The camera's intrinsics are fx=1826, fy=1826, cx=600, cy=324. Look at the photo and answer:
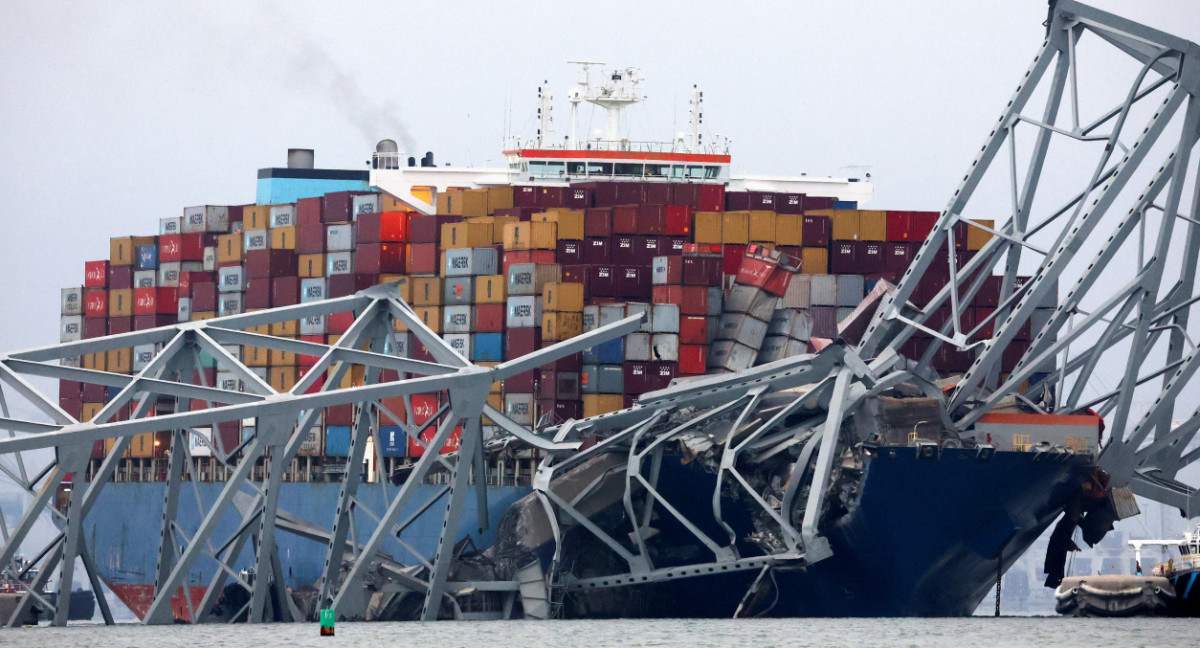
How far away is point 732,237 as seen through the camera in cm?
5800

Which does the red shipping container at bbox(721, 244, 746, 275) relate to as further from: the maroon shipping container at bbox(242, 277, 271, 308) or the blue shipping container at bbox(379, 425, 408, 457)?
the maroon shipping container at bbox(242, 277, 271, 308)

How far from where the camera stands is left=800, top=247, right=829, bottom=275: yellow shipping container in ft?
187

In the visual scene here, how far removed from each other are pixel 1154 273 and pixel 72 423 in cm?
2397

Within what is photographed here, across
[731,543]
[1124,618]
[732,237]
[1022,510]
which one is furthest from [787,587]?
[732,237]

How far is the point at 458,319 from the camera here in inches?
2303

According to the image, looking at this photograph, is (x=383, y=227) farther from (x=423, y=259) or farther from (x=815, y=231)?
(x=815, y=231)

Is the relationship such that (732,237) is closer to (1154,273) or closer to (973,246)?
(973,246)

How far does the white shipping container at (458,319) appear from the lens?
191 feet

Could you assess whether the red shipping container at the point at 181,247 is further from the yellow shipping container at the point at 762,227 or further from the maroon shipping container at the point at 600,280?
the yellow shipping container at the point at 762,227

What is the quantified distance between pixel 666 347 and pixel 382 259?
1232 cm

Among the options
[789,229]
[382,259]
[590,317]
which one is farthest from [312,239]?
[789,229]

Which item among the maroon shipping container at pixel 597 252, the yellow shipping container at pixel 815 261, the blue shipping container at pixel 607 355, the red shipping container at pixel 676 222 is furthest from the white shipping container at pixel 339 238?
the yellow shipping container at pixel 815 261

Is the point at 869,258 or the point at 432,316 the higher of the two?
the point at 869,258

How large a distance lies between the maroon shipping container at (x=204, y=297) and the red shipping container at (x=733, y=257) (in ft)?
67.6
